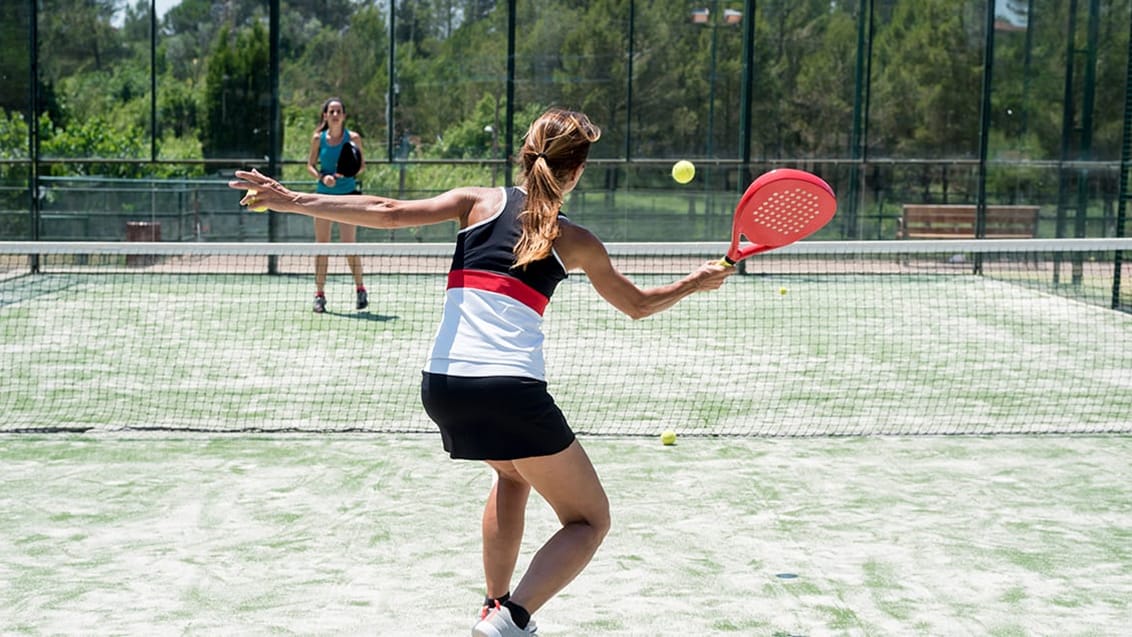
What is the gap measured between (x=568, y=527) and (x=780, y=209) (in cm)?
114

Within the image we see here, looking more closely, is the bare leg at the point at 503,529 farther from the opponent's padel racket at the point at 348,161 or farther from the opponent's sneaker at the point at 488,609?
the opponent's padel racket at the point at 348,161

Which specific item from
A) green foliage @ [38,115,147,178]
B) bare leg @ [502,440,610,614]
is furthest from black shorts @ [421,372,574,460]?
green foliage @ [38,115,147,178]

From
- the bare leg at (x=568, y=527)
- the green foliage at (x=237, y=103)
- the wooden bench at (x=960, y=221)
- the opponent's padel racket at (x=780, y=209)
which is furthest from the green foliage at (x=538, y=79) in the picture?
the bare leg at (x=568, y=527)

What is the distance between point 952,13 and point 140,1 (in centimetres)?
1008

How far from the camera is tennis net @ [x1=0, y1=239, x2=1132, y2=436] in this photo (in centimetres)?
734

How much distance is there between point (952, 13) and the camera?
17125mm

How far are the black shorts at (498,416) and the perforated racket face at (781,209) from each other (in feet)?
2.56

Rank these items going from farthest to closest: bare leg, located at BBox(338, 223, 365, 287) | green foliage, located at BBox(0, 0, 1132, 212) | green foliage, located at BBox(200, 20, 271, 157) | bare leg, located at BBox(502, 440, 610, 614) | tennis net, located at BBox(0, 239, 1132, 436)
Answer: green foliage, located at BBox(0, 0, 1132, 212)
green foliage, located at BBox(200, 20, 271, 157)
bare leg, located at BBox(338, 223, 365, 287)
tennis net, located at BBox(0, 239, 1132, 436)
bare leg, located at BBox(502, 440, 610, 614)

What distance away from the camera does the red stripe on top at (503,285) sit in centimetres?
351

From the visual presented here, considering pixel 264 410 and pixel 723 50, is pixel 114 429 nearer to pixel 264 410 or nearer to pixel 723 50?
pixel 264 410

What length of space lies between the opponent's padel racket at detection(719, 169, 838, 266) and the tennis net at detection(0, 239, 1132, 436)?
2.96 metres

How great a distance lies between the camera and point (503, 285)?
3.50 metres

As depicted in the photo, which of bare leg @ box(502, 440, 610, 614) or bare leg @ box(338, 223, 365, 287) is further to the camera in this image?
bare leg @ box(338, 223, 365, 287)

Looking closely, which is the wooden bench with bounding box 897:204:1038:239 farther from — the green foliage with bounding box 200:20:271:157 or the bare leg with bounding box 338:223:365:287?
the bare leg with bounding box 338:223:365:287
